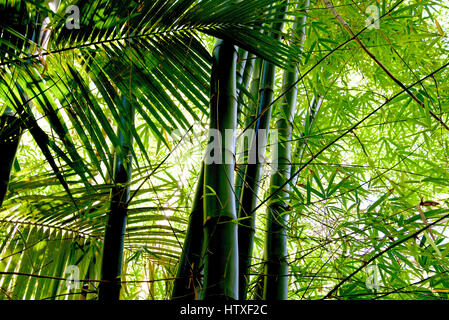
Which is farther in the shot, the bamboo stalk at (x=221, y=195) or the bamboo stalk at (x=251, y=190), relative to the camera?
the bamboo stalk at (x=251, y=190)

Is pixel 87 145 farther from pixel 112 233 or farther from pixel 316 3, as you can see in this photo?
pixel 316 3

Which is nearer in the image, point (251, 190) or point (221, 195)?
point (221, 195)

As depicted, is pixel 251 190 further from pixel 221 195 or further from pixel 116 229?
pixel 116 229

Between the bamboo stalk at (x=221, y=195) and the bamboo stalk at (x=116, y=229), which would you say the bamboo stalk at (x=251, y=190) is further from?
the bamboo stalk at (x=116, y=229)

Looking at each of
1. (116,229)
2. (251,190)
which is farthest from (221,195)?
(116,229)

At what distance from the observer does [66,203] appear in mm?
1028

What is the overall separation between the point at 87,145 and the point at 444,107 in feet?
3.99

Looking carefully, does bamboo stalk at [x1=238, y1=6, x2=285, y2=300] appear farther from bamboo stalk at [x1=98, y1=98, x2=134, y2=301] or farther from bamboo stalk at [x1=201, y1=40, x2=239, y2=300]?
bamboo stalk at [x1=98, y1=98, x2=134, y2=301]

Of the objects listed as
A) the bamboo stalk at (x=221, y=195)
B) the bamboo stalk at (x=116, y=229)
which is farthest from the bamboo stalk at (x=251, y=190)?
the bamboo stalk at (x=116, y=229)

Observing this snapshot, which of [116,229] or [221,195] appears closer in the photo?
[221,195]

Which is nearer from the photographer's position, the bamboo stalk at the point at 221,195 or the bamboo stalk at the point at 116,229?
the bamboo stalk at the point at 221,195

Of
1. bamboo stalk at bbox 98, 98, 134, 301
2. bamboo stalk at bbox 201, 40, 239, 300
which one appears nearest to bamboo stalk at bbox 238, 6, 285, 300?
bamboo stalk at bbox 201, 40, 239, 300
